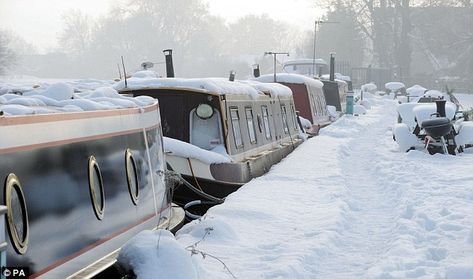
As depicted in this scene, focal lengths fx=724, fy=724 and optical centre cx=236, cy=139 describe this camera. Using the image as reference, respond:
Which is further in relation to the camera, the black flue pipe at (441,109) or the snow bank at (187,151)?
the black flue pipe at (441,109)

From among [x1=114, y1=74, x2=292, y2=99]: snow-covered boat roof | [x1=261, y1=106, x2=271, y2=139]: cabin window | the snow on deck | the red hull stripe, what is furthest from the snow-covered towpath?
[x1=114, y1=74, x2=292, y2=99]: snow-covered boat roof

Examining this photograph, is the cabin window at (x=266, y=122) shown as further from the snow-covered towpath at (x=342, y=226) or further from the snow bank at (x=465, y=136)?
the snow bank at (x=465, y=136)

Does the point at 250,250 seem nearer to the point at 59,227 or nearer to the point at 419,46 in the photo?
the point at 59,227

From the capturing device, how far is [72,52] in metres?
91.8

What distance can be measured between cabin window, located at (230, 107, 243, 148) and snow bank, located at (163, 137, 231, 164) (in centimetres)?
120

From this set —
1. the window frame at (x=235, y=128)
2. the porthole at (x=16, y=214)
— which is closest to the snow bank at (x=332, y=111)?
the window frame at (x=235, y=128)

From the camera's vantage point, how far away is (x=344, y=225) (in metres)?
8.94

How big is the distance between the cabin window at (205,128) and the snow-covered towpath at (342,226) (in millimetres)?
1037

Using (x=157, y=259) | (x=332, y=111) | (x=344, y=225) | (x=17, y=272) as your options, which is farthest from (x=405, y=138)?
(x=332, y=111)

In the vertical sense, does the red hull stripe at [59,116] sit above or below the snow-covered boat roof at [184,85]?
above

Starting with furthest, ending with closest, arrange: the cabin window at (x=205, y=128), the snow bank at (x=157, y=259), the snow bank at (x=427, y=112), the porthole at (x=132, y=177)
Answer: the snow bank at (x=427, y=112), the cabin window at (x=205, y=128), the porthole at (x=132, y=177), the snow bank at (x=157, y=259)

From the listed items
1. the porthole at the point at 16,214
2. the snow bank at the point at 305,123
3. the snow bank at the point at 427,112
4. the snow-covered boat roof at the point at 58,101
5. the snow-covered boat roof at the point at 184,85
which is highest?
the snow-covered boat roof at the point at 58,101

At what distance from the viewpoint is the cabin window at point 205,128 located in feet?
41.0

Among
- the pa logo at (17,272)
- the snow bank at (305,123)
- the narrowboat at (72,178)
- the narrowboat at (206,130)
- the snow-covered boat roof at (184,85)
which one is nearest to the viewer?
the pa logo at (17,272)
